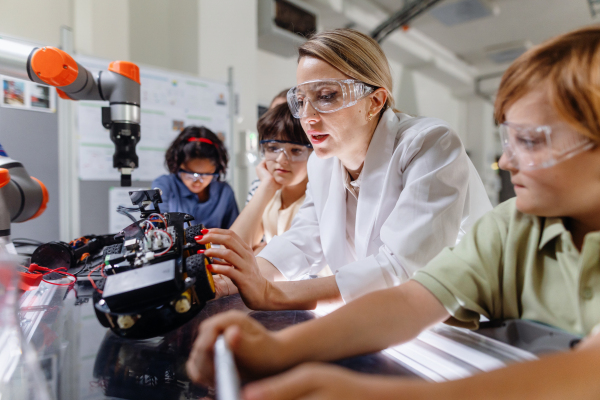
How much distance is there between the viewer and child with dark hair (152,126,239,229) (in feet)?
7.66

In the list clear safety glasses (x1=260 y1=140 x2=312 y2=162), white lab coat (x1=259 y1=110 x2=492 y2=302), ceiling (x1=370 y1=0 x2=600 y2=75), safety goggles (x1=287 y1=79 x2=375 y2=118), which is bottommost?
white lab coat (x1=259 y1=110 x2=492 y2=302)

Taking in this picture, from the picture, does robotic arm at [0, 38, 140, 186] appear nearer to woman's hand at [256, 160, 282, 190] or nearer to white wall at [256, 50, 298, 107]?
woman's hand at [256, 160, 282, 190]

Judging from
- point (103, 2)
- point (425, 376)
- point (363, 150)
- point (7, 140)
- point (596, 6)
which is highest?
point (596, 6)

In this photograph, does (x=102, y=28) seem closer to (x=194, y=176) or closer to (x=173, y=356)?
(x=194, y=176)

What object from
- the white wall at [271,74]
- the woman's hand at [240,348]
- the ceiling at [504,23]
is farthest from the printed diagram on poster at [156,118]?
the ceiling at [504,23]

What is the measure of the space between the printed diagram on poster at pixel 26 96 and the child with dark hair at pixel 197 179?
2.97ft

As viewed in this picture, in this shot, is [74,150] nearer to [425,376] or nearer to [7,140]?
[7,140]

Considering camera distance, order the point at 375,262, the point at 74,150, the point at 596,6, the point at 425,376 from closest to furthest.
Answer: the point at 425,376
the point at 375,262
the point at 74,150
the point at 596,6

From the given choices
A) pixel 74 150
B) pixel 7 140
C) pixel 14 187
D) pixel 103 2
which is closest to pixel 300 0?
pixel 103 2

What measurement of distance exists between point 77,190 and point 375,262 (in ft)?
8.19

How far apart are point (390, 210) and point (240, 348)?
2.53 ft

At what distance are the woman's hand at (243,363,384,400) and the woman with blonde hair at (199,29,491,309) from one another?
455mm

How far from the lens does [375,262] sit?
3.11 feet

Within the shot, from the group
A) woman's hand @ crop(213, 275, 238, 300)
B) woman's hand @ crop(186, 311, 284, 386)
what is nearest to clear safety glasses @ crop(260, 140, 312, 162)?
woman's hand @ crop(213, 275, 238, 300)
